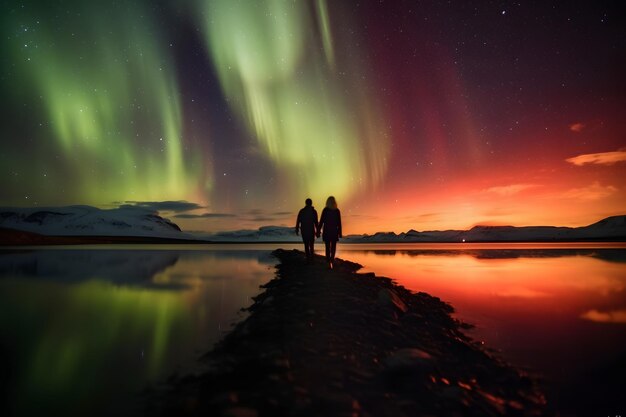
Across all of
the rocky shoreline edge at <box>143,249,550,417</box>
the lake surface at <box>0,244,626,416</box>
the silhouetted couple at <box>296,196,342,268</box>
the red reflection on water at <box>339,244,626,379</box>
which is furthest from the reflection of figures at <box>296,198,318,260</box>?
the rocky shoreline edge at <box>143,249,550,417</box>

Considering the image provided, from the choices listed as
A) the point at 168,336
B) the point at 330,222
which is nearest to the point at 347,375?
the point at 168,336

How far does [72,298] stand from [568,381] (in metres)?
14.7

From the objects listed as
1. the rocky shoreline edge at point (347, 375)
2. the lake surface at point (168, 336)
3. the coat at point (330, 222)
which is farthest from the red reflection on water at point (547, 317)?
the coat at point (330, 222)

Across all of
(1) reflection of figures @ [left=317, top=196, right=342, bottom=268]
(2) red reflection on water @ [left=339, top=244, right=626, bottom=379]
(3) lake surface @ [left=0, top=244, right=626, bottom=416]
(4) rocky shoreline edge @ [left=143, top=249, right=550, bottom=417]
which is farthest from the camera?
(1) reflection of figures @ [left=317, top=196, right=342, bottom=268]

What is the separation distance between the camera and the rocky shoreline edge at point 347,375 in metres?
4.01

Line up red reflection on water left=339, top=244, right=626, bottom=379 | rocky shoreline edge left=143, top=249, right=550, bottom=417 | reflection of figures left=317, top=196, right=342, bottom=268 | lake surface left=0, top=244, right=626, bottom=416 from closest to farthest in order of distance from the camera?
rocky shoreline edge left=143, top=249, right=550, bottom=417
lake surface left=0, top=244, right=626, bottom=416
red reflection on water left=339, top=244, right=626, bottom=379
reflection of figures left=317, top=196, right=342, bottom=268

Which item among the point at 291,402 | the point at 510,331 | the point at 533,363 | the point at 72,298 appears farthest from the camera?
the point at 72,298

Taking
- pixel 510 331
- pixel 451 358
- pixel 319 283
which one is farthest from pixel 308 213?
pixel 451 358

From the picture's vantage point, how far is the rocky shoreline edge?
4.01 meters

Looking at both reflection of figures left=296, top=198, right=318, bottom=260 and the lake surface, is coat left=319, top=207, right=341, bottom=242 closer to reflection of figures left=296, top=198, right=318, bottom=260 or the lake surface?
reflection of figures left=296, top=198, right=318, bottom=260

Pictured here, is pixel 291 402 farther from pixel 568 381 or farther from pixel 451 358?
pixel 568 381

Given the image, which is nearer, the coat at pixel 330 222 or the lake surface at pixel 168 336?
the lake surface at pixel 168 336

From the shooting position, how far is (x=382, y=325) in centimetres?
796

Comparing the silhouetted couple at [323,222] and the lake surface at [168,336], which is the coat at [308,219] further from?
the lake surface at [168,336]
